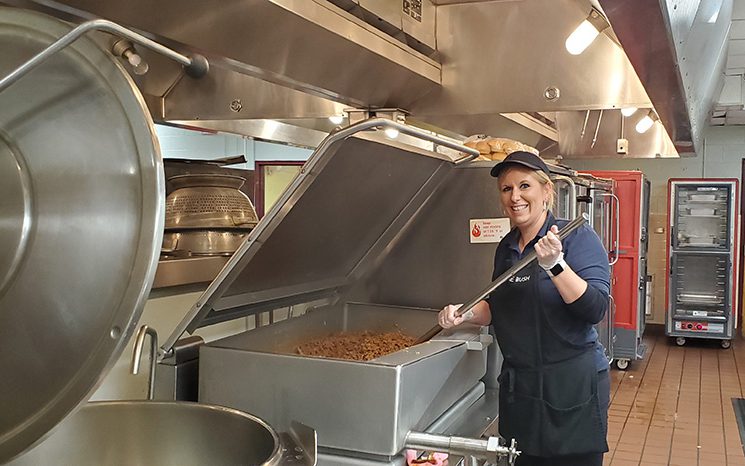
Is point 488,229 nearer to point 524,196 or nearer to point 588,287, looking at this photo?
point 524,196

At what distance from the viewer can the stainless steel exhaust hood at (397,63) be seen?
2396 millimetres

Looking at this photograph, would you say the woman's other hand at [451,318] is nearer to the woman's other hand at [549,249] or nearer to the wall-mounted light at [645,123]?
the woman's other hand at [549,249]

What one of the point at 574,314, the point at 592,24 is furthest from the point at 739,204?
the point at 574,314

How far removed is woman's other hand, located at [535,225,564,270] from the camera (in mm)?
2148

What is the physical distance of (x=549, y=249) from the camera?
7.10ft

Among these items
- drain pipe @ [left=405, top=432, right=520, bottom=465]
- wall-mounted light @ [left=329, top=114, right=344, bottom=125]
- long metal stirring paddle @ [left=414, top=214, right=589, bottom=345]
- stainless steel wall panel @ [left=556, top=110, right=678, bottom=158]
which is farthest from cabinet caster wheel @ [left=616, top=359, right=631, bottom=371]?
drain pipe @ [left=405, top=432, right=520, bottom=465]

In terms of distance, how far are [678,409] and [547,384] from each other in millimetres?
4187

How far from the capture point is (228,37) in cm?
252

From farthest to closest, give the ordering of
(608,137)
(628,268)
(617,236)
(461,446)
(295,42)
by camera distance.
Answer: (628,268), (617,236), (608,137), (295,42), (461,446)

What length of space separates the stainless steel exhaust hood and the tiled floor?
2.19 metres

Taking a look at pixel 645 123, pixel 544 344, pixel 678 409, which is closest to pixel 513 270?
pixel 544 344

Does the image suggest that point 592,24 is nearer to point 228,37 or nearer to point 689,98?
point 689,98

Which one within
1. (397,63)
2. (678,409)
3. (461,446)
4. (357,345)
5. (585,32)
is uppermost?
(585,32)

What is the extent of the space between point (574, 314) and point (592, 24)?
1543 mm
